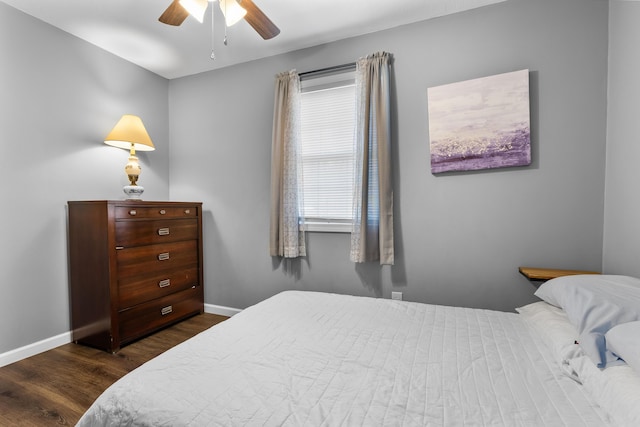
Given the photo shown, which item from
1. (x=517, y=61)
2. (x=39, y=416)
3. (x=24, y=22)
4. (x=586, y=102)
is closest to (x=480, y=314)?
A: (x=586, y=102)

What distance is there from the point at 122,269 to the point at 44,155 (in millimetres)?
1118

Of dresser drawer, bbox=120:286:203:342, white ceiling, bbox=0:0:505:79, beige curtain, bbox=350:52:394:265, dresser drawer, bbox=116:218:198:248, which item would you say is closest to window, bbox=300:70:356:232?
beige curtain, bbox=350:52:394:265

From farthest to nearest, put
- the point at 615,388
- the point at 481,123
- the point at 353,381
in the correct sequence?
the point at 481,123, the point at 353,381, the point at 615,388

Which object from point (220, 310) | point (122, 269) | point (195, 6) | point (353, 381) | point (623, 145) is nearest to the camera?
point (353, 381)

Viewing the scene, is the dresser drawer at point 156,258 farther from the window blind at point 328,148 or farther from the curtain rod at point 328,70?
the curtain rod at point 328,70

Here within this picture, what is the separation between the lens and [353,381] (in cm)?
102

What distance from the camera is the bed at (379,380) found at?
84 centimetres

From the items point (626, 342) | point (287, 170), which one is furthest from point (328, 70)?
point (626, 342)

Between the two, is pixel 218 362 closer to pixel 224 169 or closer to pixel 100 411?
pixel 100 411

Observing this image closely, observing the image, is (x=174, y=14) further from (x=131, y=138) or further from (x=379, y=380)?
(x=379, y=380)

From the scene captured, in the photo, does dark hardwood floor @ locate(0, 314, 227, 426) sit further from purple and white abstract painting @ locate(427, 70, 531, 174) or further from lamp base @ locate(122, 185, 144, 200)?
purple and white abstract painting @ locate(427, 70, 531, 174)

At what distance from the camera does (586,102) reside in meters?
1.98

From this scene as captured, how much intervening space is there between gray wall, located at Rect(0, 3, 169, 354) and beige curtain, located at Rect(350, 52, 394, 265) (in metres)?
2.40

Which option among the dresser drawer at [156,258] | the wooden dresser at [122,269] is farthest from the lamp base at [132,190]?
the dresser drawer at [156,258]
